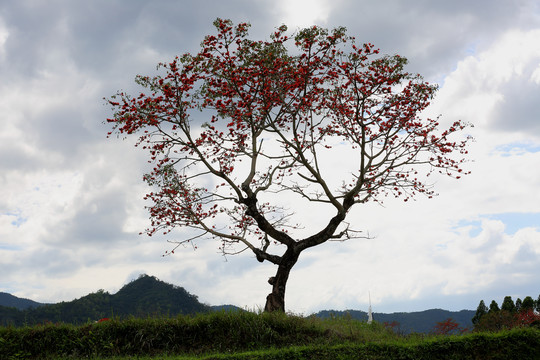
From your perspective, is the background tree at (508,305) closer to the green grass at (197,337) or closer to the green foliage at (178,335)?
the green grass at (197,337)

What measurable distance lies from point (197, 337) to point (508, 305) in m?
26.0

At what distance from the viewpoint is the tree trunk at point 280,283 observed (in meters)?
13.5

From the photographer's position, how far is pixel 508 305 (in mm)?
29531

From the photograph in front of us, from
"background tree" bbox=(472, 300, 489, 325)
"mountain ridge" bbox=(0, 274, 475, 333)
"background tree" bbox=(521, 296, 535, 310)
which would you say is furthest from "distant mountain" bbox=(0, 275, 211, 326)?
"background tree" bbox=(521, 296, 535, 310)

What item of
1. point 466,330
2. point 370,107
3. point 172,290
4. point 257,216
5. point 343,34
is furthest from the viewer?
point 172,290

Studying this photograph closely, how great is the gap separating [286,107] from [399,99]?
3487 millimetres

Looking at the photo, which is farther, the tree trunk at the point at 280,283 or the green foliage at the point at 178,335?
the tree trunk at the point at 280,283

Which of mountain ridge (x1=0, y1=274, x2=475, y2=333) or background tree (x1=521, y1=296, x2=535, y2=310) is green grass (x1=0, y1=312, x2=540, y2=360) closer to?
mountain ridge (x1=0, y1=274, x2=475, y2=333)

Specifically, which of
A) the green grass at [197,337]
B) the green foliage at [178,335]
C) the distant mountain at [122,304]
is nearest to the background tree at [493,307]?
the distant mountain at [122,304]

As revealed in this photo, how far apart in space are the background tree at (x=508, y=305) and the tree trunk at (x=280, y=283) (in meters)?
22.3

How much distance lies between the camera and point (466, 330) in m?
11.1

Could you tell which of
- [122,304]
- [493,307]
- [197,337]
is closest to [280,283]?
[197,337]

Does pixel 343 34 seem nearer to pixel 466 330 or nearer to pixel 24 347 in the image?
pixel 466 330

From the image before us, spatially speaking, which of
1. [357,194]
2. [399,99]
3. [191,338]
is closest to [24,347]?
[191,338]
